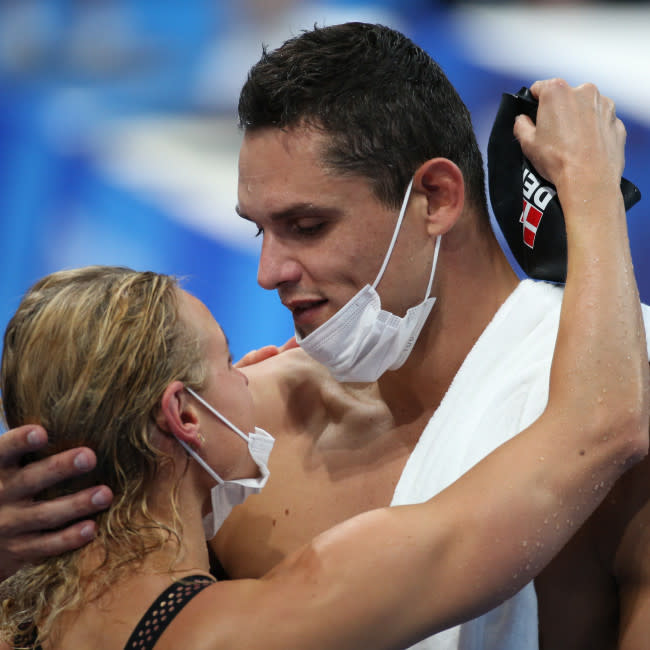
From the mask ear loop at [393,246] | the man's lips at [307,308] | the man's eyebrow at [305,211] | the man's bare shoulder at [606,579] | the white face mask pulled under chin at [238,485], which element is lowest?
the man's bare shoulder at [606,579]

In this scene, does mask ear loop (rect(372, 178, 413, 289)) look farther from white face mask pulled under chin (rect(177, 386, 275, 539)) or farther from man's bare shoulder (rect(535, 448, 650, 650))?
man's bare shoulder (rect(535, 448, 650, 650))

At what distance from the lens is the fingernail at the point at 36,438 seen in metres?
1.24

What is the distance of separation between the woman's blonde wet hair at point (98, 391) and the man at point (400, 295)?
0.16 metres

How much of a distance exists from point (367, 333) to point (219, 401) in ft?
1.10

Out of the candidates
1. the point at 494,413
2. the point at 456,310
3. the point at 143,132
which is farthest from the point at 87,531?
the point at 143,132

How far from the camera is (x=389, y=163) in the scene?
160 cm

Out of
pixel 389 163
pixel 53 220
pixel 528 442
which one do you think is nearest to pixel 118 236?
pixel 53 220

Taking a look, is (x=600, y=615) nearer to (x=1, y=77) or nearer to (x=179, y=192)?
(x=179, y=192)

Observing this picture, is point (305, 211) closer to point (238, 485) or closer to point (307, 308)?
point (307, 308)

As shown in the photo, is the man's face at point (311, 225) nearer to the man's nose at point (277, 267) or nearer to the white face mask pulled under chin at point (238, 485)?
the man's nose at point (277, 267)

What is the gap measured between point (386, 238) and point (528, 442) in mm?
508

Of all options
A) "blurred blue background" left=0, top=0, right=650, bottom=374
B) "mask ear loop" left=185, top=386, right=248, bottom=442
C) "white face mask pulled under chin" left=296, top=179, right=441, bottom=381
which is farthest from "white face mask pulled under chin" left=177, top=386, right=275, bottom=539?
"blurred blue background" left=0, top=0, right=650, bottom=374

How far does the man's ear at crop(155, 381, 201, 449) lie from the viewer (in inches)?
50.6

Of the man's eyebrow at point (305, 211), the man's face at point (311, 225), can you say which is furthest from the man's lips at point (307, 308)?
the man's eyebrow at point (305, 211)
